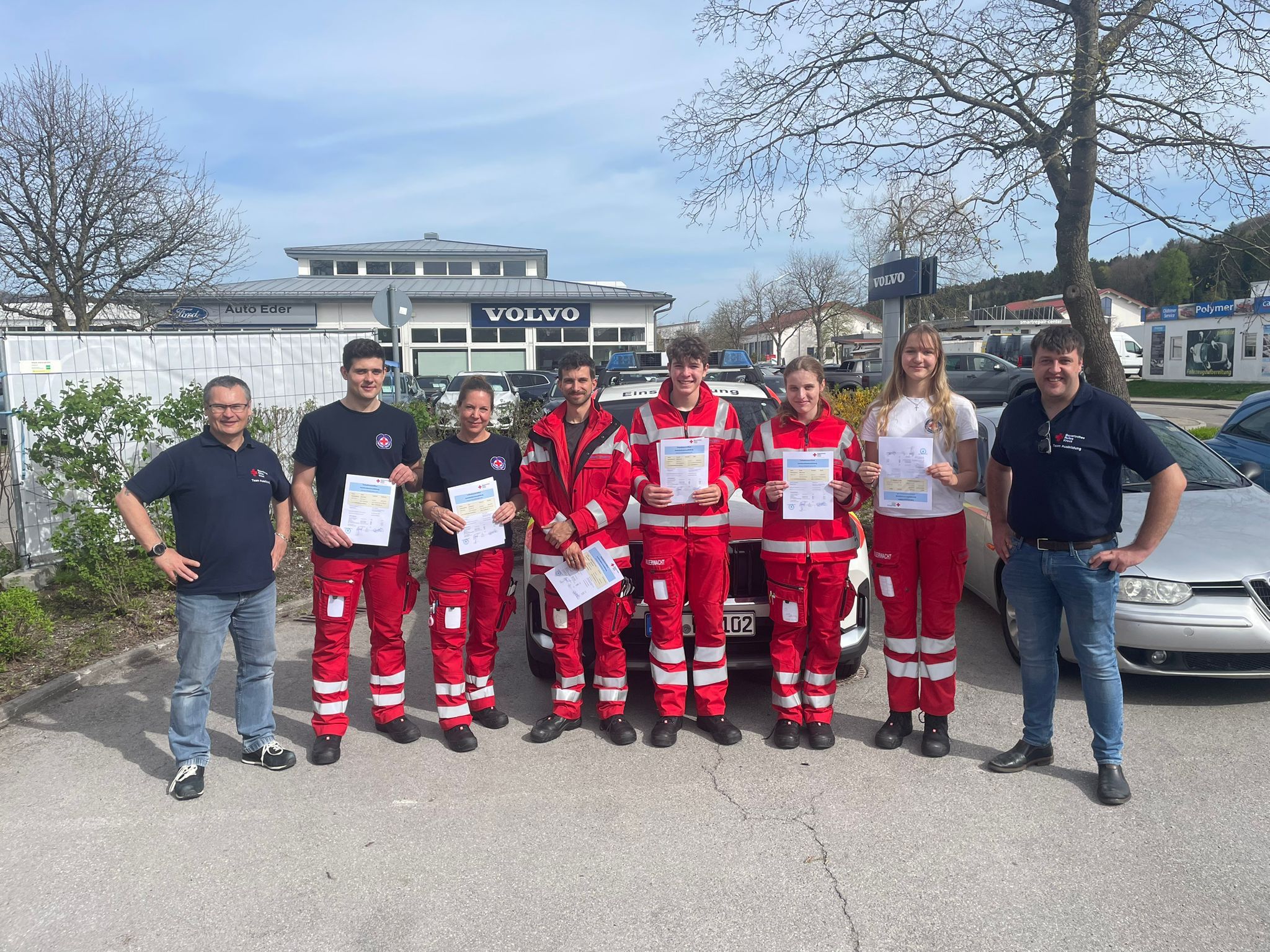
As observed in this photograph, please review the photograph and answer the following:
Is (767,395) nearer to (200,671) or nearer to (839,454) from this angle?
(839,454)

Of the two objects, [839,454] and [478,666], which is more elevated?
[839,454]

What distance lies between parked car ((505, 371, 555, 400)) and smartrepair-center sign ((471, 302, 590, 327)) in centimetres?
936

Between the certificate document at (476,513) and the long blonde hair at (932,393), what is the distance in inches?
77.5

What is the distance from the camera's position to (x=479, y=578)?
4461 mm

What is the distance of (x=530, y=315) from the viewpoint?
40.6m

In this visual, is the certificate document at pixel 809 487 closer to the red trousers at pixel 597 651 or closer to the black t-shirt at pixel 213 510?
the red trousers at pixel 597 651

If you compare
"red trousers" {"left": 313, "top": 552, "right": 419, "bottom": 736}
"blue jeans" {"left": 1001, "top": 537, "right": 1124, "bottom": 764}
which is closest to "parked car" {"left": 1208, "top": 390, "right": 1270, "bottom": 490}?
"blue jeans" {"left": 1001, "top": 537, "right": 1124, "bottom": 764}

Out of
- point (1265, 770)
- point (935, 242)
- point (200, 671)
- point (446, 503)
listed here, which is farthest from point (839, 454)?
point (935, 242)

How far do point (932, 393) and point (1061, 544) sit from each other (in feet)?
3.10

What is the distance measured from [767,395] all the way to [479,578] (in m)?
2.68

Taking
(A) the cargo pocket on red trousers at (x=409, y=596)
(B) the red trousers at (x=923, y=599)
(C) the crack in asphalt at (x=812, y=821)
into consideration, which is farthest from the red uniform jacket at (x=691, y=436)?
(A) the cargo pocket on red trousers at (x=409, y=596)

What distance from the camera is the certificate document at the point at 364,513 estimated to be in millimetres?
4238

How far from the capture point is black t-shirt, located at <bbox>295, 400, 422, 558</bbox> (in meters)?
4.29

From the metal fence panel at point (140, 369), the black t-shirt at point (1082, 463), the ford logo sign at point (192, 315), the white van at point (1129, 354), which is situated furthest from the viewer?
the white van at point (1129, 354)
